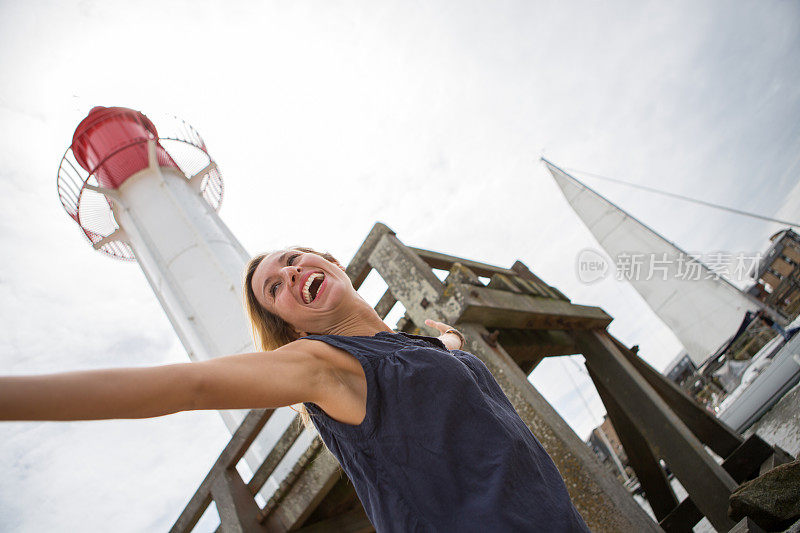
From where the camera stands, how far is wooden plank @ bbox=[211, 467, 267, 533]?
285 cm

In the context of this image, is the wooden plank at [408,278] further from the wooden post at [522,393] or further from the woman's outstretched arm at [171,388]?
the woman's outstretched arm at [171,388]

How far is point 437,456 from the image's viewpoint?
103 centimetres

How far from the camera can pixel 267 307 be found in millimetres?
1541

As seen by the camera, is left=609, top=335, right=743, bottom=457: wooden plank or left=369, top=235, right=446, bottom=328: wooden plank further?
left=609, top=335, right=743, bottom=457: wooden plank

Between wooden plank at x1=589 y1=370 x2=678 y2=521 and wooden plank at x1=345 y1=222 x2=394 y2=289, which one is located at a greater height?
wooden plank at x1=345 y1=222 x2=394 y2=289

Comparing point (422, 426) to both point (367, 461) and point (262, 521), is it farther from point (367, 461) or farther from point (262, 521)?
point (262, 521)

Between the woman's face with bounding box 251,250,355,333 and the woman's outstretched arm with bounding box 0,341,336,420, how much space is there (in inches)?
15.0

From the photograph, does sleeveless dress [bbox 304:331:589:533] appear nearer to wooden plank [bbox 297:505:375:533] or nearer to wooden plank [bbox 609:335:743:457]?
wooden plank [bbox 297:505:375:533]

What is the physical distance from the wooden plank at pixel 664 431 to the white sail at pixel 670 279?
1748 cm

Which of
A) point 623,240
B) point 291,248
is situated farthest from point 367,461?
point 623,240

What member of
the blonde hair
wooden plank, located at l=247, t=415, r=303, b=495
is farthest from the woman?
wooden plank, located at l=247, t=415, r=303, b=495

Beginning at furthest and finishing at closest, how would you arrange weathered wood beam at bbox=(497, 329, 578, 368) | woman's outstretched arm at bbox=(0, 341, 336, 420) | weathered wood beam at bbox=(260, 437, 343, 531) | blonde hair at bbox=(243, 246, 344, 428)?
weathered wood beam at bbox=(497, 329, 578, 368), weathered wood beam at bbox=(260, 437, 343, 531), blonde hair at bbox=(243, 246, 344, 428), woman's outstretched arm at bbox=(0, 341, 336, 420)

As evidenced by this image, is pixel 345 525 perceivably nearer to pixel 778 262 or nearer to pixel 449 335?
pixel 449 335

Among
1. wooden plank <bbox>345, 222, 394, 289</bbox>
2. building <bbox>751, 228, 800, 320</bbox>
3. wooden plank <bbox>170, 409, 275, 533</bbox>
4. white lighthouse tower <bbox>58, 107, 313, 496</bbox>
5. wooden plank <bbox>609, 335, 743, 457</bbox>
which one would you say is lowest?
building <bbox>751, 228, 800, 320</bbox>
